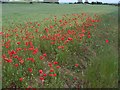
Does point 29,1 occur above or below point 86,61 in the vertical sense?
above

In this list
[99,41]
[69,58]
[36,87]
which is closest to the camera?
[36,87]

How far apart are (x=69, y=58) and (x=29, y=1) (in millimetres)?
35349

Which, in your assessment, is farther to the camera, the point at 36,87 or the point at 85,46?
the point at 85,46

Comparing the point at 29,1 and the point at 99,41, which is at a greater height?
the point at 29,1

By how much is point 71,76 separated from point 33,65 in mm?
882

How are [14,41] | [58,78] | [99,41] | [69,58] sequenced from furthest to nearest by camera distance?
[99,41], [14,41], [69,58], [58,78]

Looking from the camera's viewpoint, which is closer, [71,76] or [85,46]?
[71,76]

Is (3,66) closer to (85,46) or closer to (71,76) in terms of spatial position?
(71,76)

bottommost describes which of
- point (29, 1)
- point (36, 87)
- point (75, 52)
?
point (36, 87)

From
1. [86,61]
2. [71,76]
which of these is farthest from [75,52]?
[71,76]

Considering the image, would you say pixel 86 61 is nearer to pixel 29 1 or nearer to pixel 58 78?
pixel 58 78

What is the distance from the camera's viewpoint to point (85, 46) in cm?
955

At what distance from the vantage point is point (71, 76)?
6.91 meters

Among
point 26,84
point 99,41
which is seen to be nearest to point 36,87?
point 26,84
